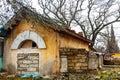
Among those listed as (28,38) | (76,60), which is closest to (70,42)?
(76,60)

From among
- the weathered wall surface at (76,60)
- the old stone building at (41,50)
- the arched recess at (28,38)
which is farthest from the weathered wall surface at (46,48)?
the weathered wall surface at (76,60)

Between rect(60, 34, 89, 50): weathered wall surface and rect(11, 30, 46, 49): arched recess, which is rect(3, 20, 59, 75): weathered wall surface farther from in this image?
rect(60, 34, 89, 50): weathered wall surface

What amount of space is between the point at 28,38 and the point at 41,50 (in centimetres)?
117

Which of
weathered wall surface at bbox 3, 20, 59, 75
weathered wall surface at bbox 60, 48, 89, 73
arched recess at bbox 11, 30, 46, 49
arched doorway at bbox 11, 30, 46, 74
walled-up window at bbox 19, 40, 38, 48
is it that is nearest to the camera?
weathered wall surface at bbox 60, 48, 89, 73

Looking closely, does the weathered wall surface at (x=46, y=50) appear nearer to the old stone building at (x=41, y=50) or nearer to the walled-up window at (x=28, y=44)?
the old stone building at (x=41, y=50)

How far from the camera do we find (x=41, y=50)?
1432cm

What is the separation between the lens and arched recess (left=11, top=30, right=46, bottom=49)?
14.3m

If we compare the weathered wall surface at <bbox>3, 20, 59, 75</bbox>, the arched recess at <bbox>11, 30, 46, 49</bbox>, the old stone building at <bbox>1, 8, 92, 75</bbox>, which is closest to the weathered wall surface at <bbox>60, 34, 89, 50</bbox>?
the old stone building at <bbox>1, 8, 92, 75</bbox>

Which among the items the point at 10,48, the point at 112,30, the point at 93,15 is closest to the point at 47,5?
the point at 93,15

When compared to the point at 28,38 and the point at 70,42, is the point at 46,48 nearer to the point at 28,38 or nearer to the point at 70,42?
the point at 28,38

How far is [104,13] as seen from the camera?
3089 cm

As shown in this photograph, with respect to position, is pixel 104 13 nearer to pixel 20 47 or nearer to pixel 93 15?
pixel 93 15

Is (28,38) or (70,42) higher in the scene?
(28,38)

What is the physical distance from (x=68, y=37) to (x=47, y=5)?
15.6 meters
